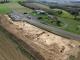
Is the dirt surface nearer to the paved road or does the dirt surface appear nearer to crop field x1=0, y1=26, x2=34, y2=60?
the paved road

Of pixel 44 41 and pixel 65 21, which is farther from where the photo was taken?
pixel 65 21

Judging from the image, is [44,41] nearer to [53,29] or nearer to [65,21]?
[53,29]

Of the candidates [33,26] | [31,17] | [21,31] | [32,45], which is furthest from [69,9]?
[32,45]

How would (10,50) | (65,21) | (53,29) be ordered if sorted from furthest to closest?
(65,21), (53,29), (10,50)

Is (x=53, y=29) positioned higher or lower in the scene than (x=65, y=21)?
higher

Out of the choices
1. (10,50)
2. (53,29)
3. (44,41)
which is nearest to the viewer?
(10,50)

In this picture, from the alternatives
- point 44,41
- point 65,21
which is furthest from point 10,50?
point 65,21

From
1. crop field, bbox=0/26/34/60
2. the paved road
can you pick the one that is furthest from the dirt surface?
crop field, bbox=0/26/34/60

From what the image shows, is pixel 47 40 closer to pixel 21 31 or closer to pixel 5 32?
pixel 21 31
